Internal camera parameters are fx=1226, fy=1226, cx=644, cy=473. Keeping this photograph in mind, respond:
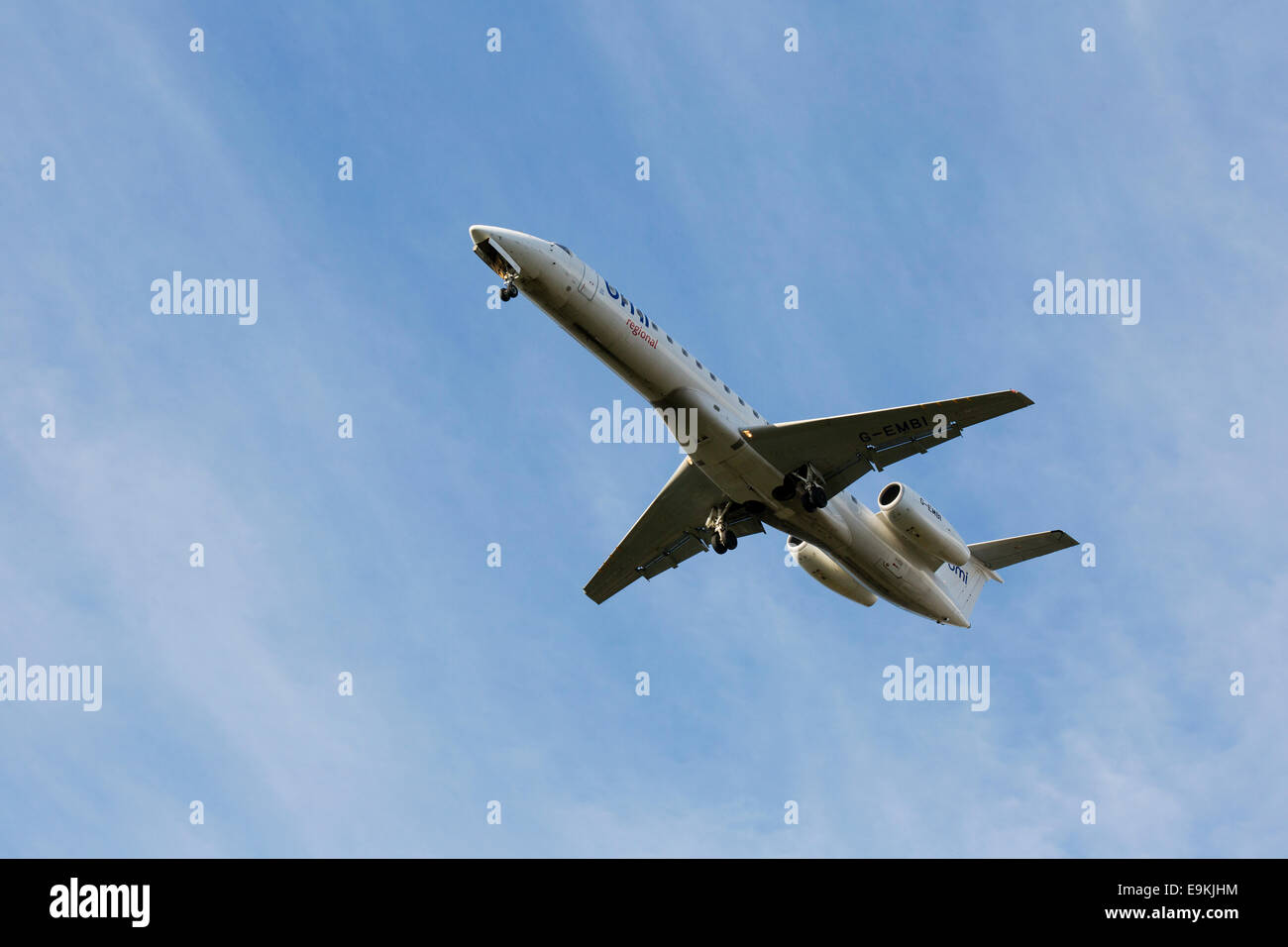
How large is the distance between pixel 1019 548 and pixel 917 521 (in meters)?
5.09

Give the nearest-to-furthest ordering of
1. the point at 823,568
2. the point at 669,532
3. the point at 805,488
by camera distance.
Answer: the point at 805,488, the point at 669,532, the point at 823,568

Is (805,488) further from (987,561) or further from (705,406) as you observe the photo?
(987,561)

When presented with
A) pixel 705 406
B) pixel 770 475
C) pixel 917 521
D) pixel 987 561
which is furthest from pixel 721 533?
pixel 987 561

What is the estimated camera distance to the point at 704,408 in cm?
3047

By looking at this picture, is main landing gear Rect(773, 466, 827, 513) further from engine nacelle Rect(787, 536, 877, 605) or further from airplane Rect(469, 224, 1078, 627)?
engine nacelle Rect(787, 536, 877, 605)

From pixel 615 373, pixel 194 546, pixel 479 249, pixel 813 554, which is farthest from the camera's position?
pixel 813 554

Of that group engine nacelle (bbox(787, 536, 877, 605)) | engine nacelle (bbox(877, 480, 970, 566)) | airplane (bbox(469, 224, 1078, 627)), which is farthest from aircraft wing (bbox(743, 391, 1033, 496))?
engine nacelle (bbox(787, 536, 877, 605))

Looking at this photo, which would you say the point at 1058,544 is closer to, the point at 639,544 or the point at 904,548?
the point at 904,548

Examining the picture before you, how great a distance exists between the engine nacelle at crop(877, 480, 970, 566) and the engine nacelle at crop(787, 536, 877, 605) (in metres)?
2.85

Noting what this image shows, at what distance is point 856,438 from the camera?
102ft

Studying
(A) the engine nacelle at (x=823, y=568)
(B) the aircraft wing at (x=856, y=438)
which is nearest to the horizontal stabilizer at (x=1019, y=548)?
(A) the engine nacelle at (x=823, y=568)

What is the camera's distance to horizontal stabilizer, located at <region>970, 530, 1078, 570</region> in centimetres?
3609
